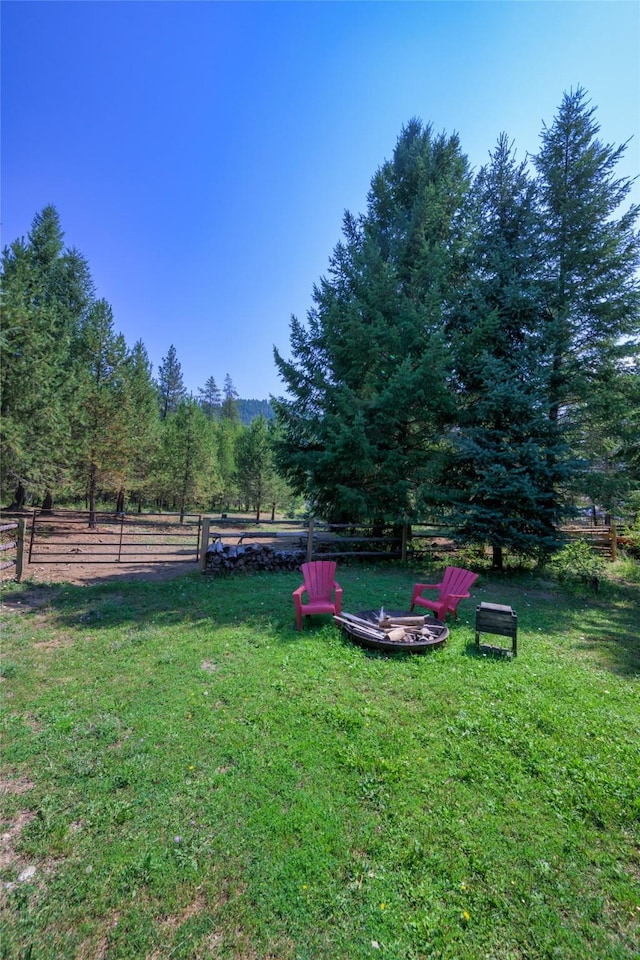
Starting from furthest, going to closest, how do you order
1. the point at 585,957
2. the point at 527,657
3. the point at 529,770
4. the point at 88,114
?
the point at 88,114 → the point at 527,657 → the point at 529,770 → the point at 585,957

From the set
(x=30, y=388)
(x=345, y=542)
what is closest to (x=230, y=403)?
(x=30, y=388)

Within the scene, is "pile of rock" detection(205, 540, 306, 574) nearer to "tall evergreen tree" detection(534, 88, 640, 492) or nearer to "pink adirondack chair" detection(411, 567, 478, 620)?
"pink adirondack chair" detection(411, 567, 478, 620)

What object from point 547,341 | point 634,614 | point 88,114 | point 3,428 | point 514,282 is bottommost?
point 634,614

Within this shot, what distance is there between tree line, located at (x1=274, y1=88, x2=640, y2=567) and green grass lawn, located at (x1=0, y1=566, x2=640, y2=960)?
5965 mm

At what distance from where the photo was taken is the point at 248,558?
9.70m

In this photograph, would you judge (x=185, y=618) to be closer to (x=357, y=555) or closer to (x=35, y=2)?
(x=357, y=555)

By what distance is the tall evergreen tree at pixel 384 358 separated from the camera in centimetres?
1070

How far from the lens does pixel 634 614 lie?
25.4 feet

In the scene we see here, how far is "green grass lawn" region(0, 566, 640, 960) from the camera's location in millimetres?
1923

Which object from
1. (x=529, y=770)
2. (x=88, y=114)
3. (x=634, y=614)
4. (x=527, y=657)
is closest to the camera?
(x=529, y=770)

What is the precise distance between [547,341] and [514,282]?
1.88m

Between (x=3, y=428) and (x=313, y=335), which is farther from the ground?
(x=313, y=335)

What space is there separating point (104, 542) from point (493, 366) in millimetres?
12801

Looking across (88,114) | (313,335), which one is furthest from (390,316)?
(88,114)
